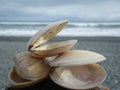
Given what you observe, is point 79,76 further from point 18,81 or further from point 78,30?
point 78,30

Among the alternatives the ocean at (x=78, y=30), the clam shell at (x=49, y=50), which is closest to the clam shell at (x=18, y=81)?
the clam shell at (x=49, y=50)

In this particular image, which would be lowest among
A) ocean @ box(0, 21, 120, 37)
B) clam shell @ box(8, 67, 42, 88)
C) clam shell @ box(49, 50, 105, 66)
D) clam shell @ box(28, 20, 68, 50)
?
ocean @ box(0, 21, 120, 37)

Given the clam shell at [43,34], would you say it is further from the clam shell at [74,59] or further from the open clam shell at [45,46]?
the clam shell at [74,59]

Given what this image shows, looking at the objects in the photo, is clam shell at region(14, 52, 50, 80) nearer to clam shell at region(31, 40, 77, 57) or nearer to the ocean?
clam shell at region(31, 40, 77, 57)

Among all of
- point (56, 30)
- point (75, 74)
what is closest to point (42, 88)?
point (75, 74)

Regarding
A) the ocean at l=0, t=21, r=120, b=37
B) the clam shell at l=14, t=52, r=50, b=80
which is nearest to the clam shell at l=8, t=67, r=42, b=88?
the clam shell at l=14, t=52, r=50, b=80

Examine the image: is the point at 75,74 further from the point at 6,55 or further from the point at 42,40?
the point at 6,55

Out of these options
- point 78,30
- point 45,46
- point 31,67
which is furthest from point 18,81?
point 78,30
